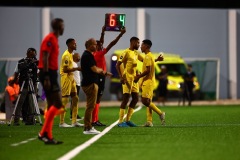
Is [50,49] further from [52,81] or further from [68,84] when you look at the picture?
[68,84]

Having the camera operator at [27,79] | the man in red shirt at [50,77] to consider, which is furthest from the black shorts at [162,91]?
the man in red shirt at [50,77]

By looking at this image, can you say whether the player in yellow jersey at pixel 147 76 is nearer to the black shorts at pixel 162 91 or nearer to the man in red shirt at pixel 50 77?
the man in red shirt at pixel 50 77

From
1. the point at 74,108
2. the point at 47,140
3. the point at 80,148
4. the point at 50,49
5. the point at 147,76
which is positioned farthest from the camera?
the point at 74,108

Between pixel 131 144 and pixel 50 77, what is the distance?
6.32ft

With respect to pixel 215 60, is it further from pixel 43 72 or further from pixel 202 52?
pixel 43 72

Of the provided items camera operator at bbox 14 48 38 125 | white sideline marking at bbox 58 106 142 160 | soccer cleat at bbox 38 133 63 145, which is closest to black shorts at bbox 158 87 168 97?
camera operator at bbox 14 48 38 125

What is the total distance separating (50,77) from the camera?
1327cm

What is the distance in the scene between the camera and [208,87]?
3988 centimetres

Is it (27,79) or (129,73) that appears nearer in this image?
(129,73)

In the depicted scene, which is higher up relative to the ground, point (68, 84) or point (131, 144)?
point (68, 84)
